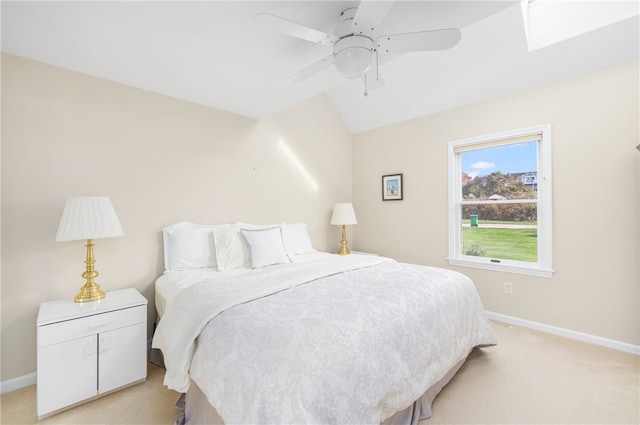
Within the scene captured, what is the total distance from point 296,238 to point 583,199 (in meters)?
2.81

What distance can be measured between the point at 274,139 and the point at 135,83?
4.99ft

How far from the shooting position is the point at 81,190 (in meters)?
2.28

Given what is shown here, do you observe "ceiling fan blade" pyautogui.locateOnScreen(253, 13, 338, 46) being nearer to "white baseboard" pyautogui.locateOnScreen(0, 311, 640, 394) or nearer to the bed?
the bed

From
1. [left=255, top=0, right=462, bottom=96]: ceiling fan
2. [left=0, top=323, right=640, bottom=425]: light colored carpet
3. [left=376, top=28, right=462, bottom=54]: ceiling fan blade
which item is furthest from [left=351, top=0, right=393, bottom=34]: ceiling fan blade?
[left=0, top=323, right=640, bottom=425]: light colored carpet

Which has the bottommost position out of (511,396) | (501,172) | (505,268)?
(511,396)

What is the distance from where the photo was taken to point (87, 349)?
1855 millimetres

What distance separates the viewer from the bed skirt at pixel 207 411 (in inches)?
56.5

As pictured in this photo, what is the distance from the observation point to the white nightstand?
1738 mm

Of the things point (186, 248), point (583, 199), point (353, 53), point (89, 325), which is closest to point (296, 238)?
point (186, 248)

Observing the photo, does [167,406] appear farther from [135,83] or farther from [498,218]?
[498,218]

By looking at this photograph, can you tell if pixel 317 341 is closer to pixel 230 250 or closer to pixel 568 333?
pixel 230 250

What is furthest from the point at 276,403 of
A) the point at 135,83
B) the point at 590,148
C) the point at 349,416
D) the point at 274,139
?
the point at 590,148

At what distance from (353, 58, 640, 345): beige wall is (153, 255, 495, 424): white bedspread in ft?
4.32

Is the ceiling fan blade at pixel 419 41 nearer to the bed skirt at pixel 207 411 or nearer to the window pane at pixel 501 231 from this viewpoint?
the bed skirt at pixel 207 411
